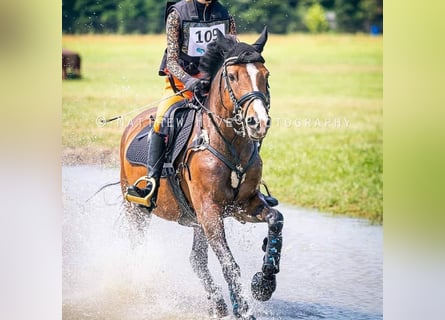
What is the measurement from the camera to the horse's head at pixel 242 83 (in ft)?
15.1

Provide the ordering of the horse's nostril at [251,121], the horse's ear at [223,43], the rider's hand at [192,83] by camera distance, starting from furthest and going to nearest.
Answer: the rider's hand at [192,83], the horse's ear at [223,43], the horse's nostril at [251,121]

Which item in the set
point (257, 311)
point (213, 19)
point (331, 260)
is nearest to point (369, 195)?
point (331, 260)

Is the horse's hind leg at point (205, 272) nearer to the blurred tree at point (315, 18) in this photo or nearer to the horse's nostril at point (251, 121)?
the horse's nostril at point (251, 121)

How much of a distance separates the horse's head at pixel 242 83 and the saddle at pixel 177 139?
249 millimetres

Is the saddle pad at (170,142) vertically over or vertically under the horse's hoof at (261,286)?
over

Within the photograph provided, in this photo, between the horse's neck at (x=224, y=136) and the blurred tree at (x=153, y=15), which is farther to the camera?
the blurred tree at (x=153, y=15)

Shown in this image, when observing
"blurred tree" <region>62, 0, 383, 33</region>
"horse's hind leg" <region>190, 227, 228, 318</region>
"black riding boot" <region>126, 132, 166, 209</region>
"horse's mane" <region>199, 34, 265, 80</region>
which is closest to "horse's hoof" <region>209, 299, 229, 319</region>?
"horse's hind leg" <region>190, 227, 228, 318</region>

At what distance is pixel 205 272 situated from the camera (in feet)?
17.9

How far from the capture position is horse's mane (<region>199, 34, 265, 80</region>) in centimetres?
474

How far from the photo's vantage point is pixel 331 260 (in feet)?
19.8

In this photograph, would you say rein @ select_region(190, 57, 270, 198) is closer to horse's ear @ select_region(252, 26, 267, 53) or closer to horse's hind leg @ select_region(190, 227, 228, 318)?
horse's ear @ select_region(252, 26, 267, 53)

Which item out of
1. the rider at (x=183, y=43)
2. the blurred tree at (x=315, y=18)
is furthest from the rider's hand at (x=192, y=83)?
the blurred tree at (x=315, y=18)
